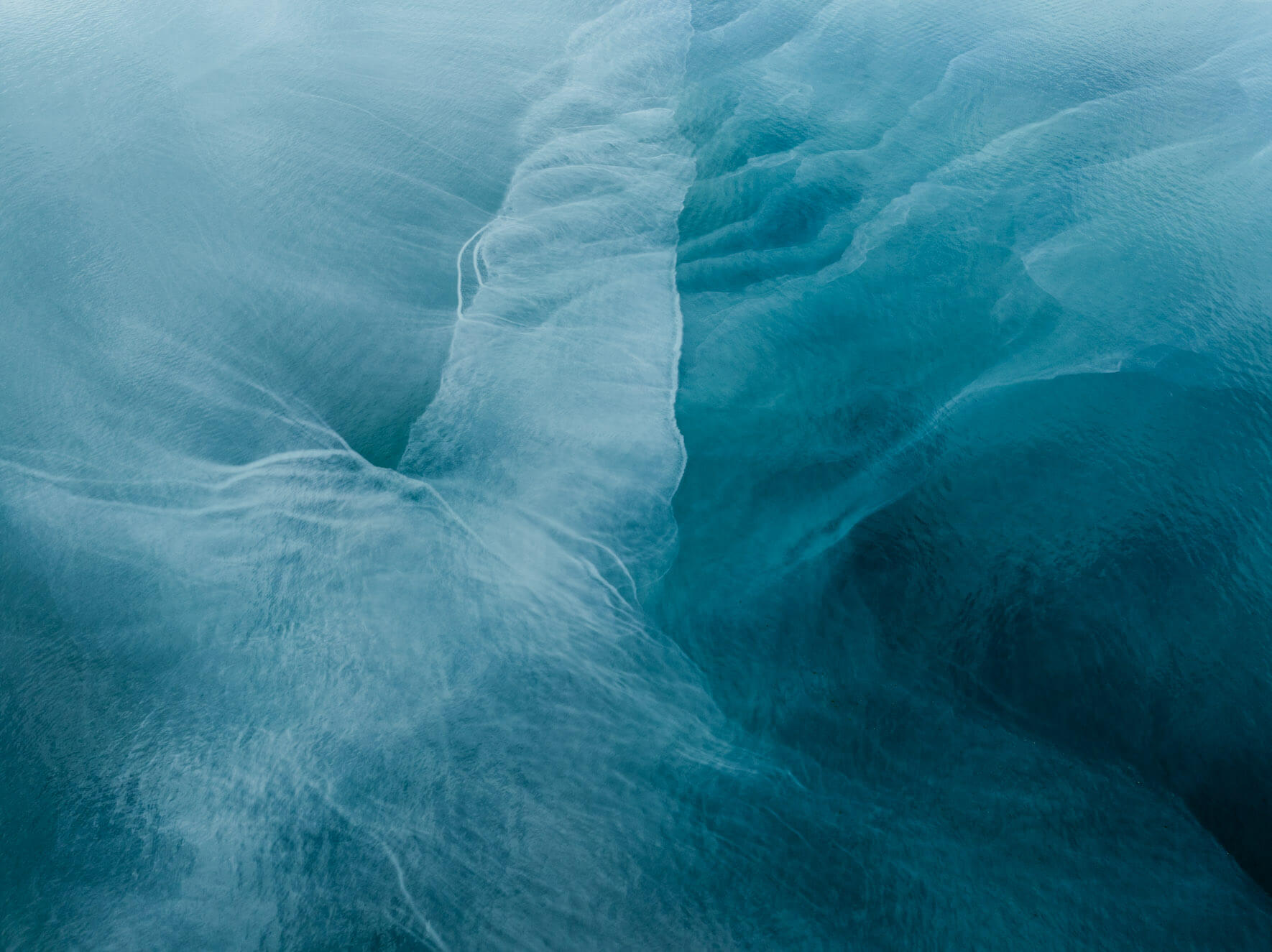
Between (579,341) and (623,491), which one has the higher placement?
(579,341)

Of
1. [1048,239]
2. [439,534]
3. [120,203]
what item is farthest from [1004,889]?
[120,203]

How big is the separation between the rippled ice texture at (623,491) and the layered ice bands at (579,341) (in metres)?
0.04

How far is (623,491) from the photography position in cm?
571

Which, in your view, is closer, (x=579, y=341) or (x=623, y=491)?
(x=623, y=491)

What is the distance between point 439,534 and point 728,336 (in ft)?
9.14

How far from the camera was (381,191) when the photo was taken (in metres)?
7.38

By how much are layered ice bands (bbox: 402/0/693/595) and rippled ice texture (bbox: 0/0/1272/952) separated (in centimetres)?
4

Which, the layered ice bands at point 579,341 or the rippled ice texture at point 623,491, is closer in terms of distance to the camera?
the rippled ice texture at point 623,491

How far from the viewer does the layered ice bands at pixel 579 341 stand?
5625 mm

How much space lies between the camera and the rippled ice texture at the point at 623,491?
4277 millimetres

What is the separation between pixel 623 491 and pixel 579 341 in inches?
54.6

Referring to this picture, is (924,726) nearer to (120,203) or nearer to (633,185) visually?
(633,185)

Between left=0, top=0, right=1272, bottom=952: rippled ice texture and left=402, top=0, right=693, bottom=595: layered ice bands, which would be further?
left=402, top=0, right=693, bottom=595: layered ice bands

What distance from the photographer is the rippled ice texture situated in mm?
4277
